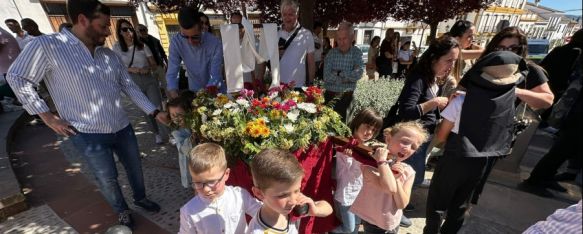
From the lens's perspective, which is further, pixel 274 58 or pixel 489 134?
pixel 274 58

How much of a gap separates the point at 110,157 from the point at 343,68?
2872 millimetres

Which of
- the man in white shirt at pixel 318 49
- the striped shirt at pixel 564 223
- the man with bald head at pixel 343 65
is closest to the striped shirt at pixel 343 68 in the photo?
the man with bald head at pixel 343 65

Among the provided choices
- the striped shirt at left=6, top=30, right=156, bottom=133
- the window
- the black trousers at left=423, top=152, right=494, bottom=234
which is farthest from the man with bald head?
the window

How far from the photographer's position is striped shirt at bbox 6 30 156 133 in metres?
2.10

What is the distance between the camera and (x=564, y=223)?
2.99ft

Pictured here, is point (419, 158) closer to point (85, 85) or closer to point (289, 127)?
point (289, 127)

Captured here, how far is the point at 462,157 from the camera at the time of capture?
202cm

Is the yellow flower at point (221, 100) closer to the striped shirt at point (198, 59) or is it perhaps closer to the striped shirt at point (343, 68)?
the striped shirt at point (198, 59)

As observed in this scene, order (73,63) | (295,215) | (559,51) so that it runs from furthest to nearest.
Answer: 1. (559,51)
2. (73,63)
3. (295,215)

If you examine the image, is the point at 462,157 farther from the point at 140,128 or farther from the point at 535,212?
the point at 140,128

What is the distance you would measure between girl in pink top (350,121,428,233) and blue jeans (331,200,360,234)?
0.26 metres

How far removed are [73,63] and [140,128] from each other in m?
3.87

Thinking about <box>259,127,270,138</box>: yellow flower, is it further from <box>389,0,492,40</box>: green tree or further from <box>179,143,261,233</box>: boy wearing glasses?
<box>389,0,492,40</box>: green tree

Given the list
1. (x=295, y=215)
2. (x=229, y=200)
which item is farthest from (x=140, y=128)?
(x=295, y=215)
